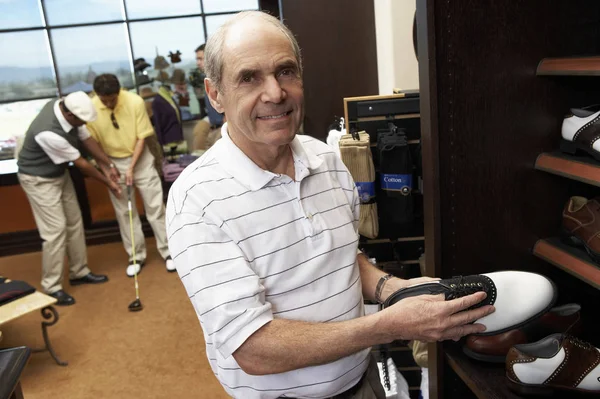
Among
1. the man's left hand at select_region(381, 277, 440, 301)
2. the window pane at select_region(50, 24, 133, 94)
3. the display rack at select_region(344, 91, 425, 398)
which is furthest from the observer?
the window pane at select_region(50, 24, 133, 94)

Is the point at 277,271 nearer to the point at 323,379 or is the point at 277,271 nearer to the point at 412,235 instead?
the point at 323,379

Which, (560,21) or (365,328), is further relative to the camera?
(560,21)

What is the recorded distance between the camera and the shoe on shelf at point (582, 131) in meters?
1.39

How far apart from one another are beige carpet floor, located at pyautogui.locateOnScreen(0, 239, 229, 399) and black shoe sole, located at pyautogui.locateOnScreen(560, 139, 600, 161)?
219cm

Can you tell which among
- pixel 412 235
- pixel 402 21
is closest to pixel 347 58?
pixel 402 21

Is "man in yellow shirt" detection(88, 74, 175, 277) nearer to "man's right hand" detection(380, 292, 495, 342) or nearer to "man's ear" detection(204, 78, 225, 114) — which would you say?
"man's ear" detection(204, 78, 225, 114)

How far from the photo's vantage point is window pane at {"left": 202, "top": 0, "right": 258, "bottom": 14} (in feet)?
18.4

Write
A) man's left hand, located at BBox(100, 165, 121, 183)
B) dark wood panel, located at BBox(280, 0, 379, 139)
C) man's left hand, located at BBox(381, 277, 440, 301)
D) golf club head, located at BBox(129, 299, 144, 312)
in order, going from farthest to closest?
man's left hand, located at BBox(100, 165, 121, 183)
golf club head, located at BBox(129, 299, 144, 312)
dark wood panel, located at BBox(280, 0, 379, 139)
man's left hand, located at BBox(381, 277, 440, 301)

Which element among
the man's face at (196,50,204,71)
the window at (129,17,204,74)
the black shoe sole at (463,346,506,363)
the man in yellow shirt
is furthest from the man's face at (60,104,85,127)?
the black shoe sole at (463,346,506,363)

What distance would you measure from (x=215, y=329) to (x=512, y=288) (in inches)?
30.0

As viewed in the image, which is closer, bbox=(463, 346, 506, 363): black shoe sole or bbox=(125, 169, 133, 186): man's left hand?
bbox=(463, 346, 506, 363): black shoe sole

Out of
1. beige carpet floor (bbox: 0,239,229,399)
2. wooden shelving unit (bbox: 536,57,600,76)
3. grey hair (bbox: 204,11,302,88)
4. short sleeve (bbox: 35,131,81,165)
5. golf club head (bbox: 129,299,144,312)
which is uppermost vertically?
grey hair (bbox: 204,11,302,88)

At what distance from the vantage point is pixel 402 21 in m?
3.28

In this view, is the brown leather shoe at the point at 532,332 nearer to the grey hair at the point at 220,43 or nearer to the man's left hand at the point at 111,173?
the grey hair at the point at 220,43
